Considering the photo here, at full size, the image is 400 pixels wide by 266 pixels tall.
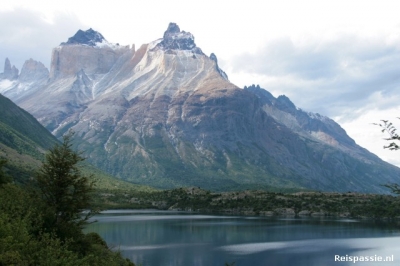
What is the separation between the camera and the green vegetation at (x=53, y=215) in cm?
3431

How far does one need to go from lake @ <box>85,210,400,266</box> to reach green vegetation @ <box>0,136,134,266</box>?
98.6 ft

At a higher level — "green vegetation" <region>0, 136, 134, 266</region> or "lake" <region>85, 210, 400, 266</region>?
"green vegetation" <region>0, 136, 134, 266</region>

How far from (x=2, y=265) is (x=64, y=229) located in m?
16.2

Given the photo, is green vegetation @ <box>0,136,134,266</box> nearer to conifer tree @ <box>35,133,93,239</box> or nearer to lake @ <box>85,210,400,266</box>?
conifer tree @ <box>35,133,93,239</box>

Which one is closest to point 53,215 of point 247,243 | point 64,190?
point 64,190

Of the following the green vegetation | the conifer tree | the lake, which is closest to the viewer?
the green vegetation

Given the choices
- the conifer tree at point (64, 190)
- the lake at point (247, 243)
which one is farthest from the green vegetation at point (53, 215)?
the lake at point (247, 243)

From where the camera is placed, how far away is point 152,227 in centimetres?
15500

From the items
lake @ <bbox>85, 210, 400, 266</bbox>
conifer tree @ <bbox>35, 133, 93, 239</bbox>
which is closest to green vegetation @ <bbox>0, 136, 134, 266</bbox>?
conifer tree @ <bbox>35, 133, 93, 239</bbox>

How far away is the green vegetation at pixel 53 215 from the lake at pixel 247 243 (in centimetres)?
3005

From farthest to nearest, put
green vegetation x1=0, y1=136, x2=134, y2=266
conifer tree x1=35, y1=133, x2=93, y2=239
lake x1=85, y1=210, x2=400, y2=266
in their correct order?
lake x1=85, y1=210, x2=400, y2=266 → conifer tree x1=35, y1=133, x2=93, y2=239 → green vegetation x1=0, y1=136, x2=134, y2=266

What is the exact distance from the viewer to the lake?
97.7 meters

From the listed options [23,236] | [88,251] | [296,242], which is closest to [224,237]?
[296,242]

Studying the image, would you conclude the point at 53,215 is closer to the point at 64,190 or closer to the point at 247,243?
the point at 64,190
